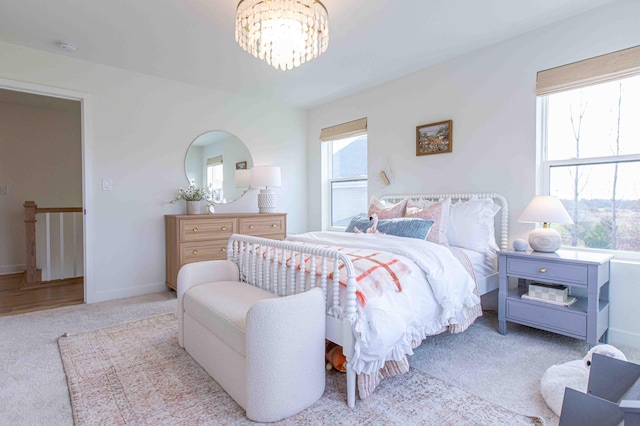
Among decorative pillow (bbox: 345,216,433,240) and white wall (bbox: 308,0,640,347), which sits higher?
white wall (bbox: 308,0,640,347)

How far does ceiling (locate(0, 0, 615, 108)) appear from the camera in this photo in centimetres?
242

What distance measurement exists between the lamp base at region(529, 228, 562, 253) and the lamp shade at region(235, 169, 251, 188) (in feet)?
10.7

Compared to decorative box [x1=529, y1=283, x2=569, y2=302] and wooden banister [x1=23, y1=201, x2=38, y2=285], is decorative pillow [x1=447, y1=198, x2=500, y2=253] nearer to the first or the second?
decorative box [x1=529, y1=283, x2=569, y2=302]

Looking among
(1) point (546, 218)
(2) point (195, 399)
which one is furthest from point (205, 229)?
(1) point (546, 218)

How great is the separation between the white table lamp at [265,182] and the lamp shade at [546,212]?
278 centimetres

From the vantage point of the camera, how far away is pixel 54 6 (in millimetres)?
2416

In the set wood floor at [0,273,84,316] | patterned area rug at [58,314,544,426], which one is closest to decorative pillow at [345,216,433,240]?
patterned area rug at [58,314,544,426]

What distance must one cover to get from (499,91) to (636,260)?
1701 millimetres

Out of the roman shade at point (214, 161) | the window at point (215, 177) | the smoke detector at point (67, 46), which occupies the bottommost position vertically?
the window at point (215, 177)

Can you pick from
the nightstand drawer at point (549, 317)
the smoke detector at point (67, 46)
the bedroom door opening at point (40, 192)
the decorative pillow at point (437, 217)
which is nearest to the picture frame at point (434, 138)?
the decorative pillow at point (437, 217)

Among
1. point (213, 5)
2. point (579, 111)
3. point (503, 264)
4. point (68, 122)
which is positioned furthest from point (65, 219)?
point (579, 111)

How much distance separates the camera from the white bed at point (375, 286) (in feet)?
5.44

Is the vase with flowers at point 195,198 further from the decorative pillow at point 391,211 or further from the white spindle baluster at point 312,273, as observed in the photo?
the white spindle baluster at point 312,273

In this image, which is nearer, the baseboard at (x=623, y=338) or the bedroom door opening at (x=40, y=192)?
the baseboard at (x=623, y=338)
